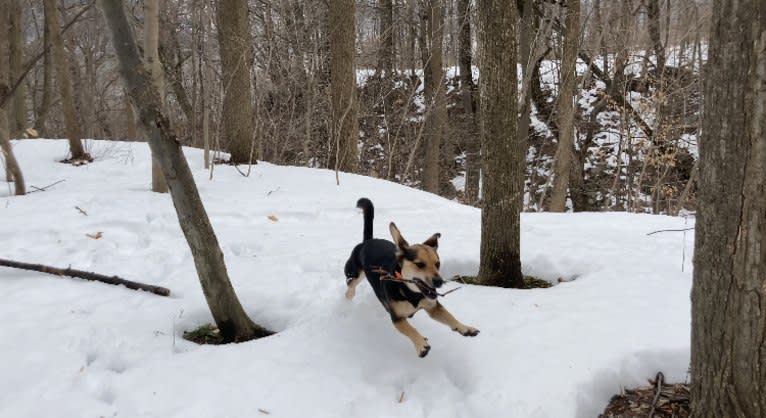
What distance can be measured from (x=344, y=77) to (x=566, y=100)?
5.26 metres

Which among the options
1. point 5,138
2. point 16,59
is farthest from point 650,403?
point 16,59

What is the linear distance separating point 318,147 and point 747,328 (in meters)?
15.5

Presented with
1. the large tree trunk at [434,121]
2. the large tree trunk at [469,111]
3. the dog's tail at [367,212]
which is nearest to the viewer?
the dog's tail at [367,212]

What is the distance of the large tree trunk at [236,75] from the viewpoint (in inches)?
411

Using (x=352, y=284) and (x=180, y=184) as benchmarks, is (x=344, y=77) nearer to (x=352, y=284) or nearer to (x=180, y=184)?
(x=352, y=284)

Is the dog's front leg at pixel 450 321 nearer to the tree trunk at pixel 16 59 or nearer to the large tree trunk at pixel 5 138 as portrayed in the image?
the large tree trunk at pixel 5 138

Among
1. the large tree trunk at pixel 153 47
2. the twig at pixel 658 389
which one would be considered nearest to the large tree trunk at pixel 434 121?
the large tree trunk at pixel 153 47

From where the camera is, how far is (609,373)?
3287mm

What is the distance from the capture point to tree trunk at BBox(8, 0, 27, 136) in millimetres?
16656

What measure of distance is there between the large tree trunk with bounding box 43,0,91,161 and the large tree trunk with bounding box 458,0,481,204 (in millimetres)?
10184

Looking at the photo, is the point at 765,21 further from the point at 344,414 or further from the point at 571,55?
the point at 571,55

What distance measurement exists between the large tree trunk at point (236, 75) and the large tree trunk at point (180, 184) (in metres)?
6.53

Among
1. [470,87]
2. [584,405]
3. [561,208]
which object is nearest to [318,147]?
[470,87]

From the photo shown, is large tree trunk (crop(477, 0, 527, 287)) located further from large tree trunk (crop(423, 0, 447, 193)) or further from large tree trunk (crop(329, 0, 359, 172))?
large tree trunk (crop(423, 0, 447, 193))
